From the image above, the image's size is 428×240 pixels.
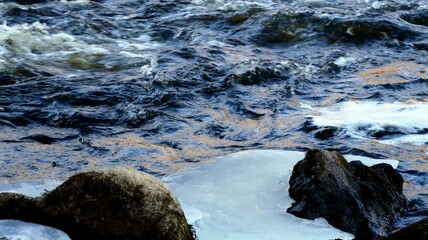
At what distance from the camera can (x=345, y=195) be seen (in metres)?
4.59

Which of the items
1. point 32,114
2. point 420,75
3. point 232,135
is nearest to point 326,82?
point 420,75

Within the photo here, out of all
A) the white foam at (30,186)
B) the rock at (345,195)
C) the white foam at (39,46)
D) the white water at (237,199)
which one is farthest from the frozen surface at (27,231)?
the white foam at (39,46)

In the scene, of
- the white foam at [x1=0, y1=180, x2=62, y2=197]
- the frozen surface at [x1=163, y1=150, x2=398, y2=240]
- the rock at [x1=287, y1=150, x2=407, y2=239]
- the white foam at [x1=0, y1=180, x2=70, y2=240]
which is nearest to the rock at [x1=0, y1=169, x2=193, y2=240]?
the white foam at [x1=0, y1=180, x2=70, y2=240]

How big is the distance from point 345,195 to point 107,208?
5.13 ft

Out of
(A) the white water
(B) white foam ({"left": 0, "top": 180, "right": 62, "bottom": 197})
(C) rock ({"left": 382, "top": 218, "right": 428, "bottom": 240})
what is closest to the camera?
(C) rock ({"left": 382, "top": 218, "right": 428, "bottom": 240})

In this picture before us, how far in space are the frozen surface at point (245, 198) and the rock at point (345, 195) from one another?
0.08 meters

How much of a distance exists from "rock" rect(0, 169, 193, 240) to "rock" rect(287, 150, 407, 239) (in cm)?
95

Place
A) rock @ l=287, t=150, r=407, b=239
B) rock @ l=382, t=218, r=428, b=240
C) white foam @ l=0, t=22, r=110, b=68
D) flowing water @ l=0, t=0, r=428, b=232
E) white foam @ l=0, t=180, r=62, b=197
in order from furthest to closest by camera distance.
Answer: white foam @ l=0, t=22, r=110, b=68 → flowing water @ l=0, t=0, r=428, b=232 → white foam @ l=0, t=180, r=62, b=197 → rock @ l=287, t=150, r=407, b=239 → rock @ l=382, t=218, r=428, b=240

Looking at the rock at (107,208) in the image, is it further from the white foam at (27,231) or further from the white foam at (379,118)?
the white foam at (379,118)

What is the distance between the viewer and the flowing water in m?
6.07

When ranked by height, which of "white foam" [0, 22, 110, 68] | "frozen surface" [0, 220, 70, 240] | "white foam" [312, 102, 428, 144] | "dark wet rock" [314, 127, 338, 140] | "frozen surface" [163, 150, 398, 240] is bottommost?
"white foam" [312, 102, 428, 144]

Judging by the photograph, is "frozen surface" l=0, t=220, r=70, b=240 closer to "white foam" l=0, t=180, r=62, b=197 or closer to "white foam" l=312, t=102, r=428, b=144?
"white foam" l=0, t=180, r=62, b=197

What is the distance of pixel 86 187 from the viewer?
4.03 metres

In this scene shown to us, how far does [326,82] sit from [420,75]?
109 cm
